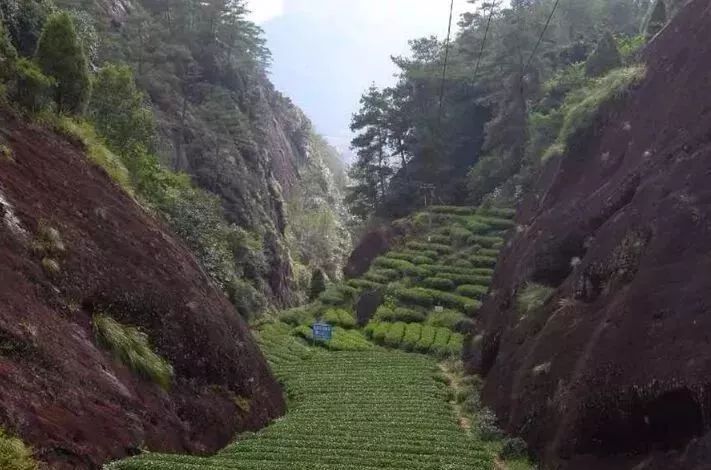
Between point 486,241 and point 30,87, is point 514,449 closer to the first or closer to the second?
point 30,87

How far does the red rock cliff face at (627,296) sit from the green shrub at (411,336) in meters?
8.48

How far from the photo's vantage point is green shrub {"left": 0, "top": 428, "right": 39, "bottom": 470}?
8781 mm

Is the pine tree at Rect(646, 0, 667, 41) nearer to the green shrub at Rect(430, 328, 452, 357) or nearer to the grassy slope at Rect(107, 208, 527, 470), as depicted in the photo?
the grassy slope at Rect(107, 208, 527, 470)

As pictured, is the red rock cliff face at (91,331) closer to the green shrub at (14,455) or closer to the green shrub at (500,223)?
the green shrub at (14,455)

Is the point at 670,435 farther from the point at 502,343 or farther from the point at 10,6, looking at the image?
the point at 10,6

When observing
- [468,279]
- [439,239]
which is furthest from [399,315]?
[439,239]

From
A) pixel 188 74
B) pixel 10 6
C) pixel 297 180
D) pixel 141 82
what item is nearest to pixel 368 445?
pixel 10 6

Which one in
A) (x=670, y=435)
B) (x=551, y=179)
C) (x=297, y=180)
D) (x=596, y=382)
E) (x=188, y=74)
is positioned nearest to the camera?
(x=670, y=435)

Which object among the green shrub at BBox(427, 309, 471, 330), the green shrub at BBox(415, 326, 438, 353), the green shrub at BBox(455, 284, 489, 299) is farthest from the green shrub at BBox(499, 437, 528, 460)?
the green shrub at BBox(455, 284, 489, 299)

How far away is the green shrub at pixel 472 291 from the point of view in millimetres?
39531

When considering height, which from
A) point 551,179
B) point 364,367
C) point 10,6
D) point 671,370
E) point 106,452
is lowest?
point 364,367

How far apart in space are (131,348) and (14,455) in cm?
607

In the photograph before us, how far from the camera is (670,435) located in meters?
11.3

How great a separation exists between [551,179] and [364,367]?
1199 centimetres
